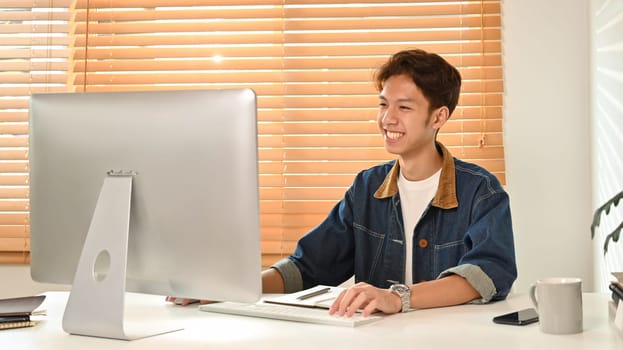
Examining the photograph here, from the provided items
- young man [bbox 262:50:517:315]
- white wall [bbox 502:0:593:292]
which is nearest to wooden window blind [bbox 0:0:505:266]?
white wall [bbox 502:0:593:292]

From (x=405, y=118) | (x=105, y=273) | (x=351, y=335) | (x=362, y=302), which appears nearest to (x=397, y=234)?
(x=405, y=118)

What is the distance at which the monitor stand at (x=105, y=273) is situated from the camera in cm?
145

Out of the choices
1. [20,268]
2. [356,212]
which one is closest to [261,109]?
[356,212]

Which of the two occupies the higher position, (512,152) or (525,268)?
(512,152)

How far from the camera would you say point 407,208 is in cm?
219

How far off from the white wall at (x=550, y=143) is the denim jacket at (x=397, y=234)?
74cm

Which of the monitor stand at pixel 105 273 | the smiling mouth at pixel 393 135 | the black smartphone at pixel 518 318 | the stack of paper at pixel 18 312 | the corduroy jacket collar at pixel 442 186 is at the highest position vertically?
the smiling mouth at pixel 393 135

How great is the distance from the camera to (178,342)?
139 cm

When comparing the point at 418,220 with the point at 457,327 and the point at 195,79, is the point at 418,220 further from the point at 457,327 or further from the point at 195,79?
the point at 195,79

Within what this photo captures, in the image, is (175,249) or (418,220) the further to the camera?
(418,220)

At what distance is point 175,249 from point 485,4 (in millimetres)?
1831

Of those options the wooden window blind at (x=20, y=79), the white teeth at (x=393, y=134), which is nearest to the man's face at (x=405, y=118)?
the white teeth at (x=393, y=134)

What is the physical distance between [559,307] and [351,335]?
0.37 metres

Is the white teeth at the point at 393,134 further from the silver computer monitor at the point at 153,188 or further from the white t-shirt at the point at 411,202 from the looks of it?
the silver computer monitor at the point at 153,188
